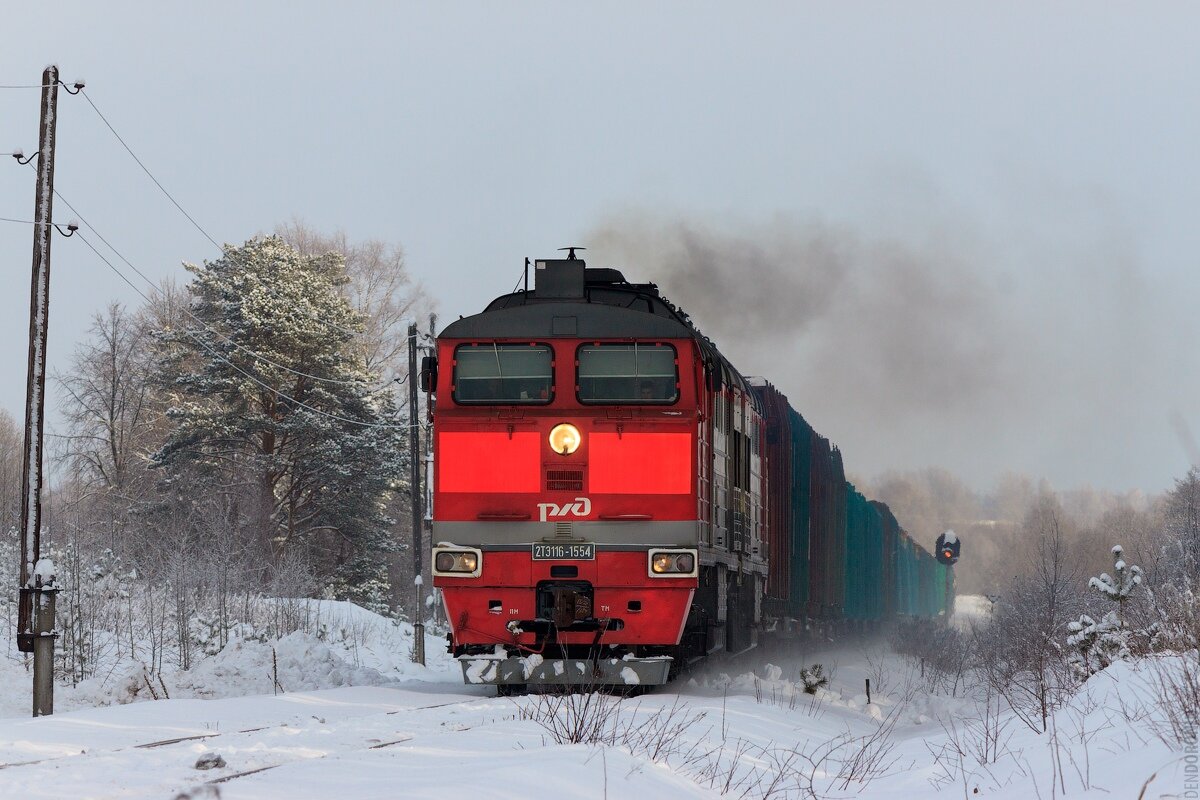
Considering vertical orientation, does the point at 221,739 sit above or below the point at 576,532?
below

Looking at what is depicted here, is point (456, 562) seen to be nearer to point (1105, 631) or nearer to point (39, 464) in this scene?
point (39, 464)

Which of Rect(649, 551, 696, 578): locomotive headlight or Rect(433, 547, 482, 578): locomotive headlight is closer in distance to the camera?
Rect(649, 551, 696, 578): locomotive headlight

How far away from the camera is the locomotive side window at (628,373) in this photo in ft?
42.3

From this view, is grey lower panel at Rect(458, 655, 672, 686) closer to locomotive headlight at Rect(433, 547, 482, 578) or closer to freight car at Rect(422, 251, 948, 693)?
freight car at Rect(422, 251, 948, 693)

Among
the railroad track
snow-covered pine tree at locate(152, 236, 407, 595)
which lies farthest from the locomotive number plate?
snow-covered pine tree at locate(152, 236, 407, 595)

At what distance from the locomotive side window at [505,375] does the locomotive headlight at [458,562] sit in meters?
1.49

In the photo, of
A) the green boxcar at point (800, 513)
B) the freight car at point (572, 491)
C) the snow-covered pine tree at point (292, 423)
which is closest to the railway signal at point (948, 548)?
the snow-covered pine tree at point (292, 423)

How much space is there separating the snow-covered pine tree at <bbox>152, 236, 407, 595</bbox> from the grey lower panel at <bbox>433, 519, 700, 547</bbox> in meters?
23.3

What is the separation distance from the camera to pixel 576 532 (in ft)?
41.7

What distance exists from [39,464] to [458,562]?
19.5 feet

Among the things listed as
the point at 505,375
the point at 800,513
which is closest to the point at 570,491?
the point at 505,375

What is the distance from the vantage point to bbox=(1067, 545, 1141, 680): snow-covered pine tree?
42.9 feet

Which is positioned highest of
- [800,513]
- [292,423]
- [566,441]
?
[292,423]

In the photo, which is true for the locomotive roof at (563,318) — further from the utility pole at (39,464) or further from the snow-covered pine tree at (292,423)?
the snow-covered pine tree at (292,423)
